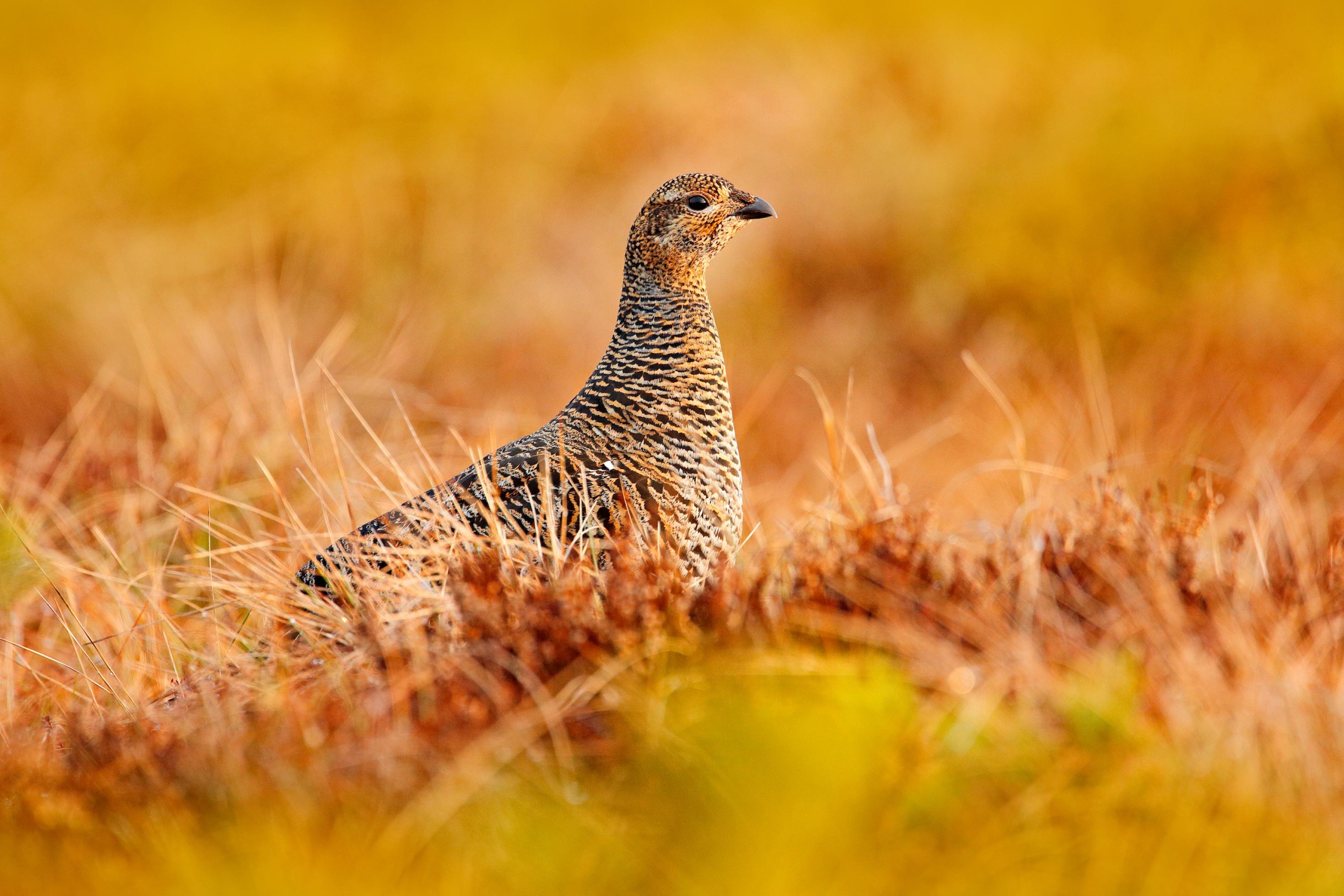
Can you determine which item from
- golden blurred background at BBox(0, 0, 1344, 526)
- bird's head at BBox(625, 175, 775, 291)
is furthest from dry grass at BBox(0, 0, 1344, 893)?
bird's head at BBox(625, 175, 775, 291)

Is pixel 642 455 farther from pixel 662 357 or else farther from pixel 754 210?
pixel 754 210

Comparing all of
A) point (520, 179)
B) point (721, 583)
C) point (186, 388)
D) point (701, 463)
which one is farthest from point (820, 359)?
point (721, 583)

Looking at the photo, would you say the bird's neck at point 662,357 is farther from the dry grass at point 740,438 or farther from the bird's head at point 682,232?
the dry grass at point 740,438

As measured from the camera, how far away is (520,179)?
1172 centimetres

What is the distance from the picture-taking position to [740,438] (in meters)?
6.33

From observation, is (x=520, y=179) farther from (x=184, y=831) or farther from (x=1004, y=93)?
(x=184, y=831)

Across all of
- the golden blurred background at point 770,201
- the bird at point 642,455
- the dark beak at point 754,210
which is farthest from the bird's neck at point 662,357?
the golden blurred background at point 770,201

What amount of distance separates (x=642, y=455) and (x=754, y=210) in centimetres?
108

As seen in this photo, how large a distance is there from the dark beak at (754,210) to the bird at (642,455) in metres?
0.02

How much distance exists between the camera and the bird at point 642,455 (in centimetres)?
333

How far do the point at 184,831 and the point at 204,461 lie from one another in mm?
2981

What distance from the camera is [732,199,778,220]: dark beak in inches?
163

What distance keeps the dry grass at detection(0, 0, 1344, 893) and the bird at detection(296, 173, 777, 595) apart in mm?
185

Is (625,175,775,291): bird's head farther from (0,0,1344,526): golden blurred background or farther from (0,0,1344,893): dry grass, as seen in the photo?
(0,0,1344,526): golden blurred background
